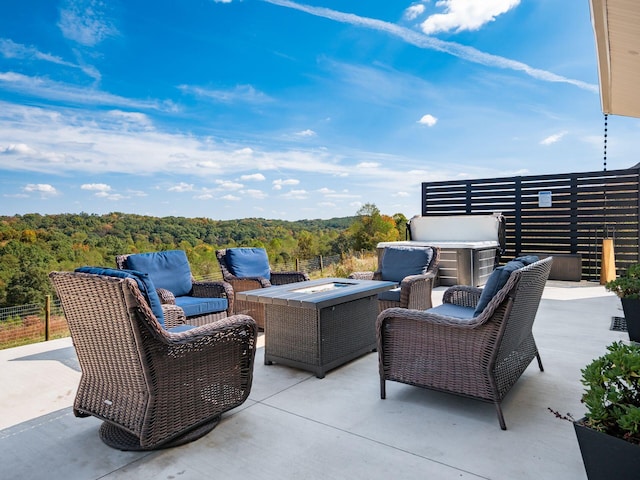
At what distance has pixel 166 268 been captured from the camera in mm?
4059

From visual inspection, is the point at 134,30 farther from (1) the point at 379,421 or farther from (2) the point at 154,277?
(1) the point at 379,421

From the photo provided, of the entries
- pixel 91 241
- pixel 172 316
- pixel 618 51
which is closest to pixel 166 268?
pixel 172 316

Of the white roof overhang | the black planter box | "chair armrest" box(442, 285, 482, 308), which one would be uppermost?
the white roof overhang

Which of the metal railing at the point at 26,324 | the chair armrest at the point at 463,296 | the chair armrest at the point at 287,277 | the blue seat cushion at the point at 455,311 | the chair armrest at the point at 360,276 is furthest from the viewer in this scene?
the metal railing at the point at 26,324

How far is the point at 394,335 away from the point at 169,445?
1345 millimetres

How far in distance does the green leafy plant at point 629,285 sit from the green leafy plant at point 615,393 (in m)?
2.66

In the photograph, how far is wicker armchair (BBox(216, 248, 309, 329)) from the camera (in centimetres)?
425

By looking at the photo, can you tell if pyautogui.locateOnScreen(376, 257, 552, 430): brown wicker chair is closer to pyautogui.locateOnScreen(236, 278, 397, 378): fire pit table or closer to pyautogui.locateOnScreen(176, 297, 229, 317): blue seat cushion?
pyautogui.locateOnScreen(236, 278, 397, 378): fire pit table

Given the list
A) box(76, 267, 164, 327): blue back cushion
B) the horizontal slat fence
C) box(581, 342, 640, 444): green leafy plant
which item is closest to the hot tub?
the horizontal slat fence

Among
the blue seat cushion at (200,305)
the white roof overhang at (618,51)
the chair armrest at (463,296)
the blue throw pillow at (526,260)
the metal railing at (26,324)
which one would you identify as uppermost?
the white roof overhang at (618,51)

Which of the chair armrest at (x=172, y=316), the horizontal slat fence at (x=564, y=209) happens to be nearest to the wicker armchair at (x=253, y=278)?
the chair armrest at (x=172, y=316)

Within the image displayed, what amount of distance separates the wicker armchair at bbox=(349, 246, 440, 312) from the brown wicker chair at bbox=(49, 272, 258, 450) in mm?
1842

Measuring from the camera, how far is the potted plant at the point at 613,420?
4.31 ft

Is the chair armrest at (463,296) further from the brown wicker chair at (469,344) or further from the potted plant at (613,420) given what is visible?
the potted plant at (613,420)
